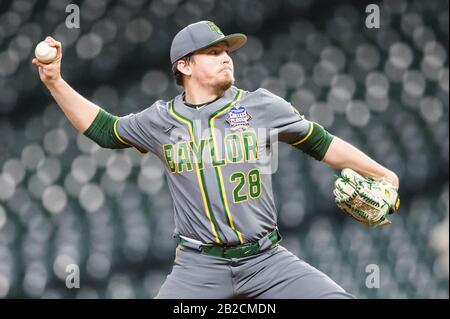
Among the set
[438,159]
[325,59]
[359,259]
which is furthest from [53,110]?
[438,159]

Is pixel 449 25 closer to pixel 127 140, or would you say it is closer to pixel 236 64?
pixel 236 64

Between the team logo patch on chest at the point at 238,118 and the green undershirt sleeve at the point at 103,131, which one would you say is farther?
the green undershirt sleeve at the point at 103,131

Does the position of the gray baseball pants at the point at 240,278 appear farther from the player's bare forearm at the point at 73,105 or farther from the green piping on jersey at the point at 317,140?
the player's bare forearm at the point at 73,105

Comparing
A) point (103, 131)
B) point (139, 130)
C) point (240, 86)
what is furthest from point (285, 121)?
point (240, 86)

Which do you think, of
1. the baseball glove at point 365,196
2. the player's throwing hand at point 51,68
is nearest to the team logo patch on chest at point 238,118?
the baseball glove at point 365,196

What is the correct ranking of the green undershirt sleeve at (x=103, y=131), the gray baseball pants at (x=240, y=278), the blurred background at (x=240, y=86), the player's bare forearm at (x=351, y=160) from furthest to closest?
the blurred background at (x=240, y=86), the green undershirt sleeve at (x=103, y=131), the player's bare forearm at (x=351, y=160), the gray baseball pants at (x=240, y=278)

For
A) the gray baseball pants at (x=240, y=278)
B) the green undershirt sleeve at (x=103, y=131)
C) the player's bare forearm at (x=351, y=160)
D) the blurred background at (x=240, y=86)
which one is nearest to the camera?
the gray baseball pants at (x=240, y=278)

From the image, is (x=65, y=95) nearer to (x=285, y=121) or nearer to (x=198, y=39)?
(x=198, y=39)
